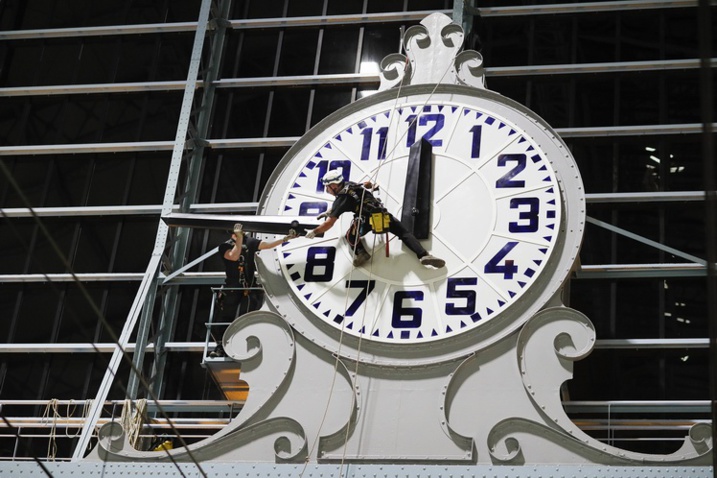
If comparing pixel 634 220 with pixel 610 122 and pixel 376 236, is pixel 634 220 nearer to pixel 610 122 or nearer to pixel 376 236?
pixel 610 122

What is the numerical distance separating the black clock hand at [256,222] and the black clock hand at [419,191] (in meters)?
0.90

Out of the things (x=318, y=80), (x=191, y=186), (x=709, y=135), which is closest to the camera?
(x=709, y=135)

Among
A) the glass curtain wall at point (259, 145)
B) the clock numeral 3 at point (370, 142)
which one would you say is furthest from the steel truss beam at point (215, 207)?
the clock numeral 3 at point (370, 142)

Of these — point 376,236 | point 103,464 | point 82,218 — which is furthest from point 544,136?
point 82,218

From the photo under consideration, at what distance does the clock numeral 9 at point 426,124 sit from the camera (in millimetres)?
12352

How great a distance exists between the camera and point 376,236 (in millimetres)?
11773

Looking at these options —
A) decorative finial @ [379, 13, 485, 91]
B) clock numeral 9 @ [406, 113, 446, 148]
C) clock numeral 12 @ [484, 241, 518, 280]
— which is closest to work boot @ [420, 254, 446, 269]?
clock numeral 12 @ [484, 241, 518, 280]

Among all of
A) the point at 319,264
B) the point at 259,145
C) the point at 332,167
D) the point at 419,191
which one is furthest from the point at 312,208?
the point at 259,145

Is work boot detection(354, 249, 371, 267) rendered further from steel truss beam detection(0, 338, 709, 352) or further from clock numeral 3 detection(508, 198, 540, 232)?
steel truss beam detection(0, 338, 709, 352)

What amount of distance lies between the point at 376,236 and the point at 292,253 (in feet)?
2.81

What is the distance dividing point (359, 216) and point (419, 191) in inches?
26.1

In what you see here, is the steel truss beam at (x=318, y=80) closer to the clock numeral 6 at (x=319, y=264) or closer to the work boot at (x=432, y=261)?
the clock numeral 6 at (x=319, y=264)

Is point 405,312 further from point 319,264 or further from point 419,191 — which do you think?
point 419,191

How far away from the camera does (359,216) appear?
458 inches
